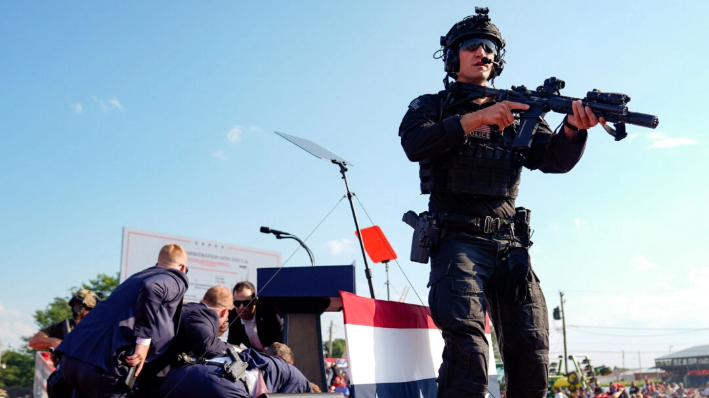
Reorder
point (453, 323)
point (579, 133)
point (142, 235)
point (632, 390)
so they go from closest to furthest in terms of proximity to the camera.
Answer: point (453, 323) → point (579, 133) → point (142, 235) → point (632, 390)

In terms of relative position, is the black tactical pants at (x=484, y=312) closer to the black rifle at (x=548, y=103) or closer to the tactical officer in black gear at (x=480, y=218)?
the tactical officer in black gear at (x=480, y=218)

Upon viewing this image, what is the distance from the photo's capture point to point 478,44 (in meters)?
3.48

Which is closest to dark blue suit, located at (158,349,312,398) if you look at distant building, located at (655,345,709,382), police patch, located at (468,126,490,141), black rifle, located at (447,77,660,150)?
police patch, located at (468,126,490,141)

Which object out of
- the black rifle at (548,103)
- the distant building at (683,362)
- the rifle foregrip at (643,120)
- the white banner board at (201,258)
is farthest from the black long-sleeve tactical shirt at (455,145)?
the distant building at (683,362)

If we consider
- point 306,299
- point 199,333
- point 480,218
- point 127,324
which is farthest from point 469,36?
point 306,299

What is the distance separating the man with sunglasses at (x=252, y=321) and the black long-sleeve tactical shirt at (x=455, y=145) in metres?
2.24

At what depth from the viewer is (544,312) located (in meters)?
3.22

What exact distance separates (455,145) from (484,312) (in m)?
0.89

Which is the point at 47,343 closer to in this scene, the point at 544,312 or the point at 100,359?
the point at 100,359

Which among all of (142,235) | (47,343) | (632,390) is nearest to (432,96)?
(47,343)

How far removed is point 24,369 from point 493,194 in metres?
67.3

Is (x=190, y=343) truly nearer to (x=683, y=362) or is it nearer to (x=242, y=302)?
(x=242, y=302)

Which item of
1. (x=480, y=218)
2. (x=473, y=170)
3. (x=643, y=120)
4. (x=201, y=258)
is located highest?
(x=201, y=258)

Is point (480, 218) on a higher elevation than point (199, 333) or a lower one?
higher
